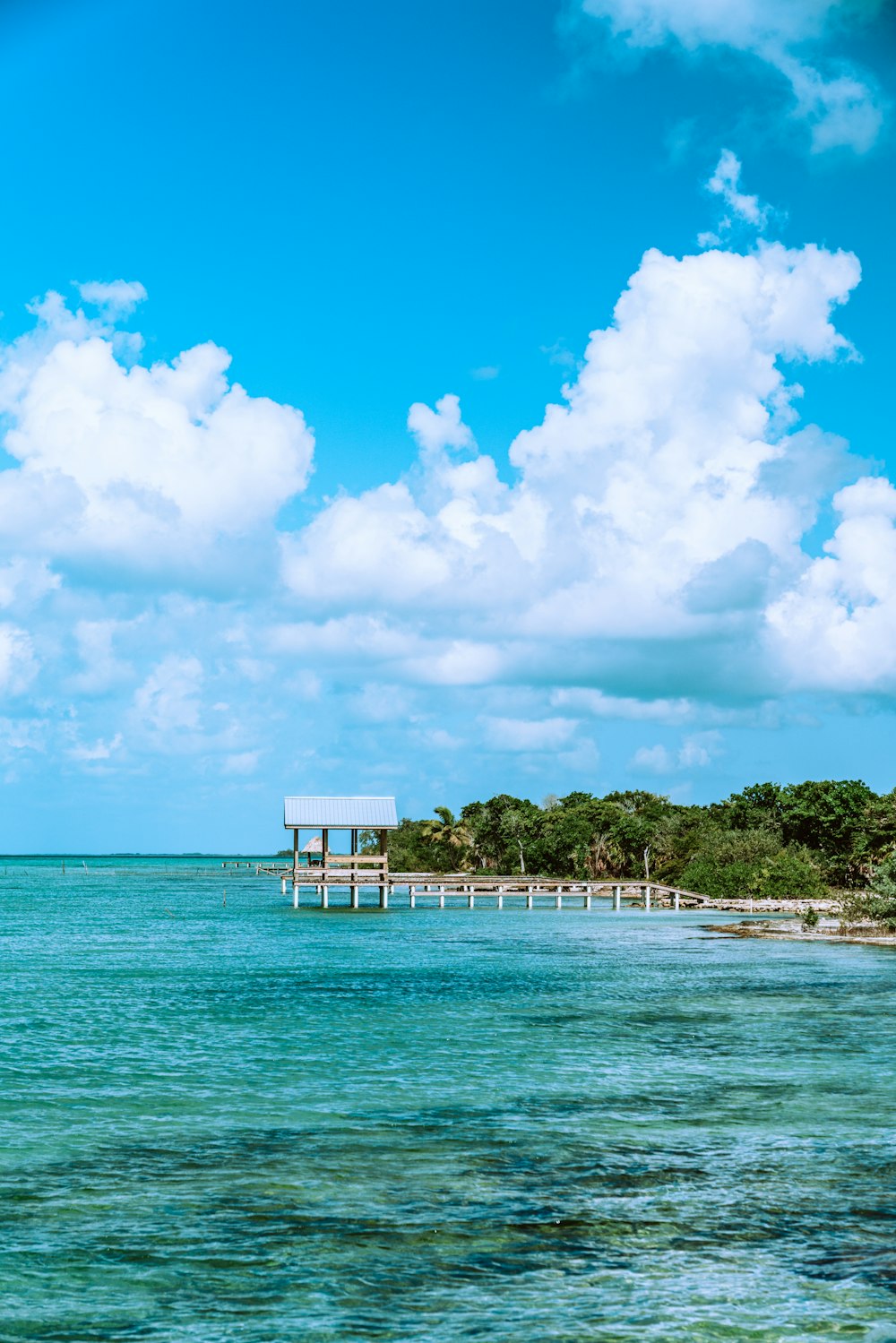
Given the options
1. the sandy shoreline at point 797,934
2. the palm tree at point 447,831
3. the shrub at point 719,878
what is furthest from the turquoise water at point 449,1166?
the palm tree at point 447,831

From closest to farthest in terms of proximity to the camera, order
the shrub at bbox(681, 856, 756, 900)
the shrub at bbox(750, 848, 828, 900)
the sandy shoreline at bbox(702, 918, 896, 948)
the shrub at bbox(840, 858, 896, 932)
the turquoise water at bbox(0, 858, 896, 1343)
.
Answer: the turquoise water at bbox(0, 858, 896, 1343) < the sandy shoreline at bbox(702, 918, 896, 948) < the shrub at bbox(840, 858, 896, 932) < the shrub at bbox(750, 848, 828, 900) < the shrub at bbox(681, 856, 756, 900)

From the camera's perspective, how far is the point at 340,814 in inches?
2894

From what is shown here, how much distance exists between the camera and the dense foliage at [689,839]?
80812 mm

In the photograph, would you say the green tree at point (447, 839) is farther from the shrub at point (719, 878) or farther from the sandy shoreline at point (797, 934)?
the sandy shoreline at point (797, 934)

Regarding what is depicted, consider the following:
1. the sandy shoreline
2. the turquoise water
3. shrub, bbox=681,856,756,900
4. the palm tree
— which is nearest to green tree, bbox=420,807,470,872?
the palm tree

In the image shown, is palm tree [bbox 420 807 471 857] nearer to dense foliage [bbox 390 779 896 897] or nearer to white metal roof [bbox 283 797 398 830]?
dense foliage [bbox 390 779 896 897]

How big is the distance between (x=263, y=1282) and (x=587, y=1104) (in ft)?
28.1

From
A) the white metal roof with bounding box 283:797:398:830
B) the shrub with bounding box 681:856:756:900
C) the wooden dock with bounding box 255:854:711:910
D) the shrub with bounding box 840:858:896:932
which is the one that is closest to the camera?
the shrub with bounding box 840:858:896:932

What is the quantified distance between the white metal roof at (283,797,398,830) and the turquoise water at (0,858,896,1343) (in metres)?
37.4

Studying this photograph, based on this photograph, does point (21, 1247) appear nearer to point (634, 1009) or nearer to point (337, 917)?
point (634, 1009)

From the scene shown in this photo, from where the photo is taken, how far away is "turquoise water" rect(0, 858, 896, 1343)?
423 inches

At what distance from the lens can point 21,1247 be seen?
12180 mm

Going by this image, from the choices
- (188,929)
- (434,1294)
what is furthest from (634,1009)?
(188,929)

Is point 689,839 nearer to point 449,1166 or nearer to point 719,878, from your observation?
point 719,878
